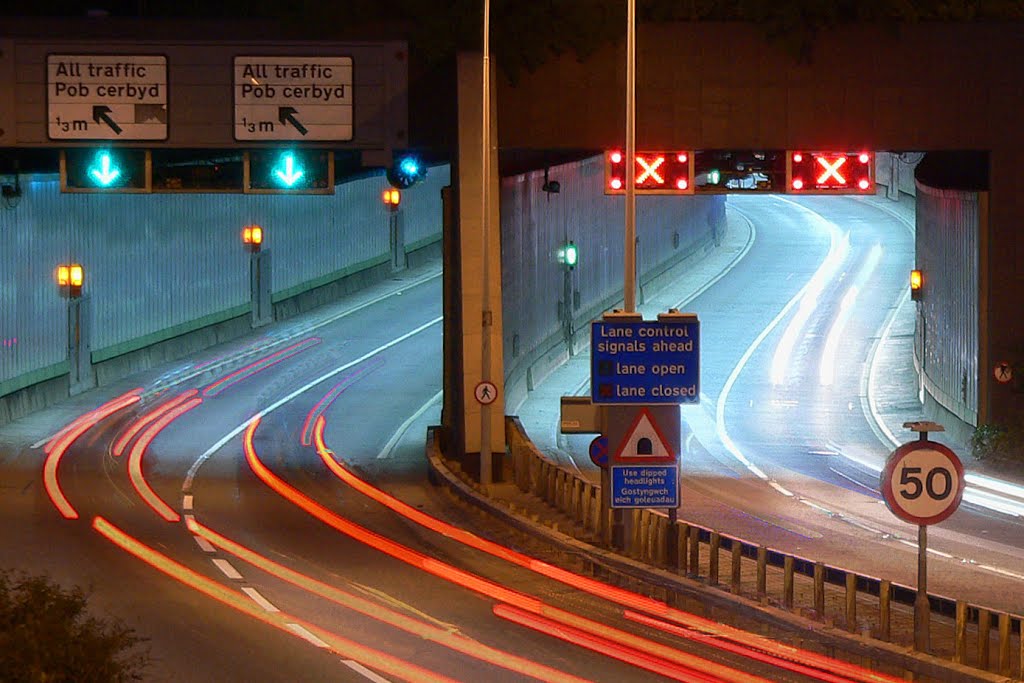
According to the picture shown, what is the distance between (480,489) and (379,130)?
718cm

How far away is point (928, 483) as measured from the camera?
15906mm

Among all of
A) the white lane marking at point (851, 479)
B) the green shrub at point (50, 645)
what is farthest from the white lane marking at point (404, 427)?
the green shrub at point (50, 645)

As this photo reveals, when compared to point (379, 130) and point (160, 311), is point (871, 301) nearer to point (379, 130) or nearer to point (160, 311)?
point (160, 311)

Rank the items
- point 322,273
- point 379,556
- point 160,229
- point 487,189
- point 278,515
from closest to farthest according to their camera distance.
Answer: point 379,556 → point 278,515 → point 487,189 → point 160,229 → point 322,273

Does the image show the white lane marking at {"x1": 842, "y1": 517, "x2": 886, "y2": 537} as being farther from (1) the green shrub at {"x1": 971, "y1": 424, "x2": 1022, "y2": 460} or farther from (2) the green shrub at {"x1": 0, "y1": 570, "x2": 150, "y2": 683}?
(2) the green shrub at {"x1": 0, "y1": 570, "x2": 150, "y2": 683}

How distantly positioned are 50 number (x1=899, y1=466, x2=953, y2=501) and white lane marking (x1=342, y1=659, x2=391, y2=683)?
4.82m

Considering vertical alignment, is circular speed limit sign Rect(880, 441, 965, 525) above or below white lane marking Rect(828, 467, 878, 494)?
above

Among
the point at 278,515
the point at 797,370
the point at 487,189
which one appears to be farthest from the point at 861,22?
the point at 797,370

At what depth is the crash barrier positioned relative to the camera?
16328 millimetres

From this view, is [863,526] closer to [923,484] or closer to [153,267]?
[923,484]

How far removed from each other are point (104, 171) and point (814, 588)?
19.4 meters

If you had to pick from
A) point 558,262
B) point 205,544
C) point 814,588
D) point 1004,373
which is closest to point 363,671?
point 814,588

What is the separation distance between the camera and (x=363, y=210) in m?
68.0

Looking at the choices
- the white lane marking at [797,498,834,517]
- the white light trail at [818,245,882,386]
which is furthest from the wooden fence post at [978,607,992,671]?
the white light trail at [818,245,882,386]
